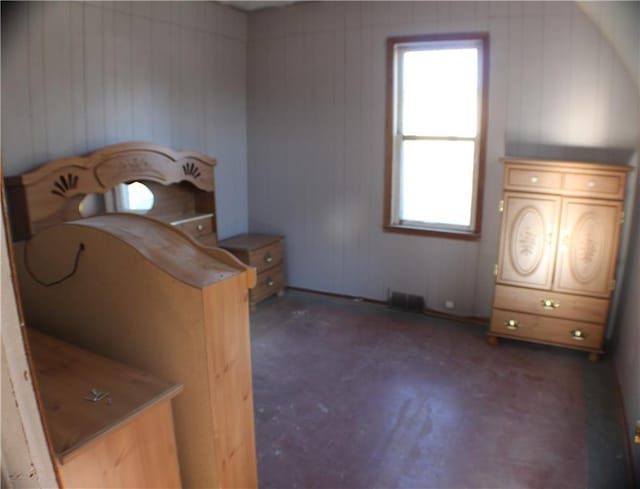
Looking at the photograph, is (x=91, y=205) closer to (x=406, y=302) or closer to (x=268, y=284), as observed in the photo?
(x=268, y=284)

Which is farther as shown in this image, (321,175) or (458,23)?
(321,175)

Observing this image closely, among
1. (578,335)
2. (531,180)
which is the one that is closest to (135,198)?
(531,180)

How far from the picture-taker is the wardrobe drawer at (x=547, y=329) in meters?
3.60

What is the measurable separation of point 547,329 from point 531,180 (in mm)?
1055

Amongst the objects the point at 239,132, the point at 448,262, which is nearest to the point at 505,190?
the point at 448,262

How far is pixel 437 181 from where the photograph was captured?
437cm

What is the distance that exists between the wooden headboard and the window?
1.57m

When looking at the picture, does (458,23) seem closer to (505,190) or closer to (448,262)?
(505,190)

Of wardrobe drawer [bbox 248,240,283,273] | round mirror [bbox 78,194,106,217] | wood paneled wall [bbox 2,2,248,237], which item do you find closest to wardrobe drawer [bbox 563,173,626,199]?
wardrobe drawer [bbox 248,240,283,273]

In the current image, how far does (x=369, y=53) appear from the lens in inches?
173

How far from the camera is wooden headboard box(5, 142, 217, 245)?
3.00 metres

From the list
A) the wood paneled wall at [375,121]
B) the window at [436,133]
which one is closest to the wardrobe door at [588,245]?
the wood paneled wall at [375,121]

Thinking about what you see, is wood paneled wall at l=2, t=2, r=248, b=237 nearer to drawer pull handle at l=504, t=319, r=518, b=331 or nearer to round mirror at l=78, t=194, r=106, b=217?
round mirror at l=78, t=194, r=106, b=217

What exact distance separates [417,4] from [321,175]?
1.60m
